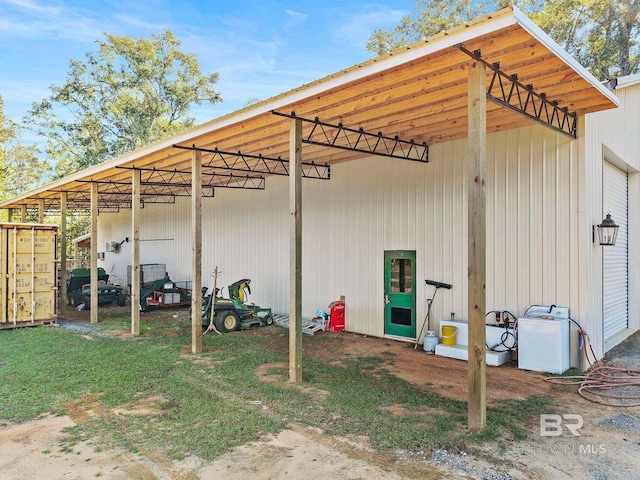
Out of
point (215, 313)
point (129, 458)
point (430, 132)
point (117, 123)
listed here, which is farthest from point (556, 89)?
point (117, 123)

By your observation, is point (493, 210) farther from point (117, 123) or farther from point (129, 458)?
point (117, 123)

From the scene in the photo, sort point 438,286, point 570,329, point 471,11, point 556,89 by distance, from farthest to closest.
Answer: point 471,11
point 438,286
point 570,329
point 556,89

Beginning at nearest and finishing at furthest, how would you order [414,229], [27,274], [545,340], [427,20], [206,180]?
1. [545,340]
2. [414,229]
3. [27,274]
4. [206,180]
5. [427,20]

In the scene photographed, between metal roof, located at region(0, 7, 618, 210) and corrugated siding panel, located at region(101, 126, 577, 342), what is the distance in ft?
2.01

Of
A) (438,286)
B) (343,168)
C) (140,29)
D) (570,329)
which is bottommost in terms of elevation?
(570,329)

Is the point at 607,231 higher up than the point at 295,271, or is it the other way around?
the point at 607,231

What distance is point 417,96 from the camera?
5047 mm

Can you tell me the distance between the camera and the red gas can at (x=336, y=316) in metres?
8.88

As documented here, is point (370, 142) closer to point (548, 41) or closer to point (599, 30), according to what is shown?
point (548, 41)

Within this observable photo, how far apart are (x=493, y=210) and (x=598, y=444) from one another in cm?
385

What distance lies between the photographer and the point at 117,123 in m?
24.7

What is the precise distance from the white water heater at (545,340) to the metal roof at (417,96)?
2830 millimetres

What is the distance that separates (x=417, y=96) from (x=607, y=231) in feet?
11.6

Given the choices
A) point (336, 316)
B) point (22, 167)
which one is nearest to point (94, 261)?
point (336, 316)
